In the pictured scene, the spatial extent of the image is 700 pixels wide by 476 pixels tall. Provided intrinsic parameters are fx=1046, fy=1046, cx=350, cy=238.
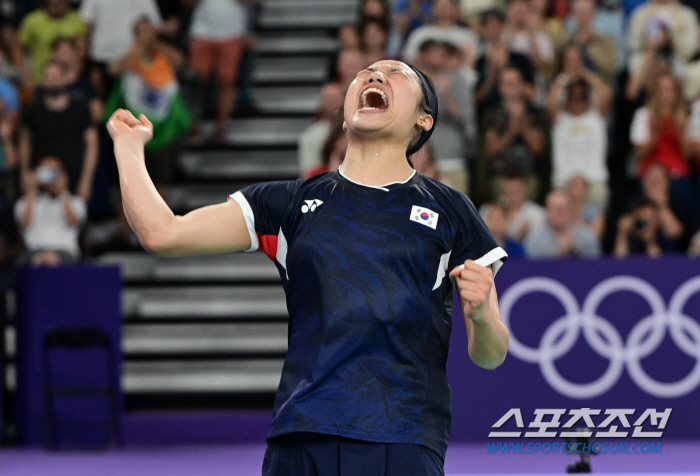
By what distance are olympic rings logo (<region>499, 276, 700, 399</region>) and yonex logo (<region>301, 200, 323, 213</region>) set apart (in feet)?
16.3

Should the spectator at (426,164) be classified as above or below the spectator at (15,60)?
below

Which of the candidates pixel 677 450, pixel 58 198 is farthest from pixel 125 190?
pixel 58 198

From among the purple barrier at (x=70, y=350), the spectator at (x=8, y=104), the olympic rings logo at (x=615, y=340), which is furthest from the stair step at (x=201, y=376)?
the spectator at (x=8, y=104)

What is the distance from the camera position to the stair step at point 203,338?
29.9 feet

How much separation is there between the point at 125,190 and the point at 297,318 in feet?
1.97

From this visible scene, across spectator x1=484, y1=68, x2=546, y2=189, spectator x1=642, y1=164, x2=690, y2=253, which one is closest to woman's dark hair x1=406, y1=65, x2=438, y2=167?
spectator x1=642, y1=164, x2=690, y2=253

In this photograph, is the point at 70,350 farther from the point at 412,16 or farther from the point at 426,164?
the point at 412,16

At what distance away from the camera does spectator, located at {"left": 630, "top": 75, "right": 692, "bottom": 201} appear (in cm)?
916

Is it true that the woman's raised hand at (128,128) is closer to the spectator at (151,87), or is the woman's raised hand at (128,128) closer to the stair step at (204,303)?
the stair step at (204,303)

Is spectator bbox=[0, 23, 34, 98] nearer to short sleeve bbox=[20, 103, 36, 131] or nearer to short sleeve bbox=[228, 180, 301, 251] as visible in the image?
short sleeve bbox=[20, 103, 36, 131]

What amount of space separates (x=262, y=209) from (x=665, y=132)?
6.92 m

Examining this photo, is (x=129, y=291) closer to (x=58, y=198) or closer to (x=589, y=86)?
(x=58, y=198)

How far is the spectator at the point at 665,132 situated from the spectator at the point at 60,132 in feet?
16.3

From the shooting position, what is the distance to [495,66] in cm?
966
